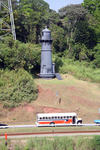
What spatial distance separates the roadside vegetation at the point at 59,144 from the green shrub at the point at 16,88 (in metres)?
12.9

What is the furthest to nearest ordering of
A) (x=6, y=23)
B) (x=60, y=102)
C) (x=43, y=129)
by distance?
(x=6, y=23) → (x=60, y=102) → (x=43, y=129)

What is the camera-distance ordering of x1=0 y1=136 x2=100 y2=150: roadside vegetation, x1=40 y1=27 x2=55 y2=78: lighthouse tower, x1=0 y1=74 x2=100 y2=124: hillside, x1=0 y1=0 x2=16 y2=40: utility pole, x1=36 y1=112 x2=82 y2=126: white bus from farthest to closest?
1. x1=0 y1=0 x2=16 y2=40: utility pole
2. x1=40 y1=27 x2=55 y2=78: lighthouse tower
3. x1=0 y1=74 x2=100 y2=124: hillside
4. x1=36 y1=112 x2=82 y2=126: white bus
5. x1=0 y1=136 x2=100 y2=150: roadside vegetation

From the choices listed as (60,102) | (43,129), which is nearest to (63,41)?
(60,102)

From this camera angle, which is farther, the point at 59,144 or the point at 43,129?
the point at 43,129

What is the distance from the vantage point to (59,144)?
26.6m

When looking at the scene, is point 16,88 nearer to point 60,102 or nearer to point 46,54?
point 60,102

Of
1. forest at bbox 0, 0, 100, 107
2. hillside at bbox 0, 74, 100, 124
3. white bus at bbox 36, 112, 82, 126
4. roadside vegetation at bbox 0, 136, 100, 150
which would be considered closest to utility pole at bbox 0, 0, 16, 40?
forest at bbox 0, 0, 100, 107

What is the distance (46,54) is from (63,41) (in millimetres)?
23405

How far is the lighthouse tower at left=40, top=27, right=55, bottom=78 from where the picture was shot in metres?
47.2

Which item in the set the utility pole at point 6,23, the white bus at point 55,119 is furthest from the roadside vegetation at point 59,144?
the utility pole at point 6,23

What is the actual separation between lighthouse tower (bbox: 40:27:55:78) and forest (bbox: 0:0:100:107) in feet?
6.85

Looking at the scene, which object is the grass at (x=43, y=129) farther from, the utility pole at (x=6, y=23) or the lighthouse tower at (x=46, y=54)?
the utility pole at (x=6, y=23)

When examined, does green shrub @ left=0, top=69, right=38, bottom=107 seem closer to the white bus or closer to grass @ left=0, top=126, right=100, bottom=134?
the white bus

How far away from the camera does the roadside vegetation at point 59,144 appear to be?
86.1ft
